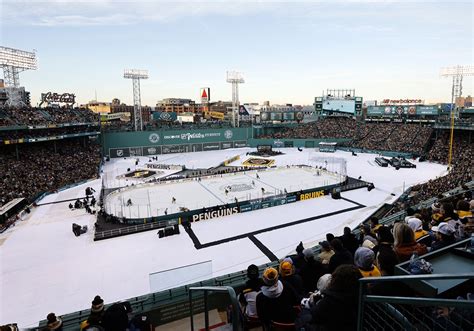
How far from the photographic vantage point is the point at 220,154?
2250 inches

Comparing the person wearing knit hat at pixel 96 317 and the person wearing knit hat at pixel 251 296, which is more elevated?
the person wearing knit hat at pixel 251 296

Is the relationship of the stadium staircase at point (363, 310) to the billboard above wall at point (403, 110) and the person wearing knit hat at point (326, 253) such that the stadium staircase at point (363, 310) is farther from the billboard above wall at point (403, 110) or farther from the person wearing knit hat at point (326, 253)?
the billboard above wall at point (403, 110)

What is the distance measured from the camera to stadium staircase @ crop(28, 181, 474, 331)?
7.91 ft

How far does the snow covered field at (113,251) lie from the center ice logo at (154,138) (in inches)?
1098

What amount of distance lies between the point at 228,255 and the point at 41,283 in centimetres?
1001

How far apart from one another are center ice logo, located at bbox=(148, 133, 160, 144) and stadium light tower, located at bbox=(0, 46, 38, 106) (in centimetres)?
2190

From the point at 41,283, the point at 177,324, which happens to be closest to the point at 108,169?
the point at 41,283

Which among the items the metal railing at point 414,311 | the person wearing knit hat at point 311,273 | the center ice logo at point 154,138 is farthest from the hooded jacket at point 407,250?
the center ice logo at point 154,138

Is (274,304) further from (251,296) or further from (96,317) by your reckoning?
(96,317)

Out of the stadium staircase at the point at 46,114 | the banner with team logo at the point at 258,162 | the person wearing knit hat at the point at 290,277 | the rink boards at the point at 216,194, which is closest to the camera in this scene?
the person wearing knit hat at the point at 290,277

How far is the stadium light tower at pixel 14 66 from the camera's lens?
47219 millimetres

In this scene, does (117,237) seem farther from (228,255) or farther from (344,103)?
(344,103)

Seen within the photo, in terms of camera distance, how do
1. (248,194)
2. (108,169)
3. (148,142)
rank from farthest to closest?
(148,142), (108,169), (248,194)

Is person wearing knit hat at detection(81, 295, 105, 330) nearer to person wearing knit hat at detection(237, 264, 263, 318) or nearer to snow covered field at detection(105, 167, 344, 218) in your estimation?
person wearing knit hat at detection(237, 264, 263, 318)
